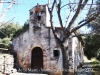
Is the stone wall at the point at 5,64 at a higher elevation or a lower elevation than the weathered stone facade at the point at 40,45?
lower

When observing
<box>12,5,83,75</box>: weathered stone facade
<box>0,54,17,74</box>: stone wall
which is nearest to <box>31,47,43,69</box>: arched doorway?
<box>12,5,83,75</box>: weathered stone facade

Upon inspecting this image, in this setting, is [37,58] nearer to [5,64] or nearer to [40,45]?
[40,45]

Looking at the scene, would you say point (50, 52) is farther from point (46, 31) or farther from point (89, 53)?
point (89, 53)

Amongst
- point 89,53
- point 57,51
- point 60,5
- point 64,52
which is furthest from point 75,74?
point 89,53

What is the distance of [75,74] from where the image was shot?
56.4 ft

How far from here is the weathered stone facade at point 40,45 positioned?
17.7 meters

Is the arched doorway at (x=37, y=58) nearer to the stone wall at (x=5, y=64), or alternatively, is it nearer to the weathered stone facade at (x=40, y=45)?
the weathered stone facade at (x=40, y=45)

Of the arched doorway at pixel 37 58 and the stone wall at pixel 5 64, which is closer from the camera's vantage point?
the stone wall at pixel 5 64

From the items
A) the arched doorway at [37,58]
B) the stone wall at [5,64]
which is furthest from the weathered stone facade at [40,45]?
the stone wall at [5,64]

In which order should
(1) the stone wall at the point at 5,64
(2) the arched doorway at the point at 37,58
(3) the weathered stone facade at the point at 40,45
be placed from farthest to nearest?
(2) the arched doorway at the point at 37,58 → (3) the weathered stone facade at the point at 40,45 → (1) the stone wall at the point at 5,64

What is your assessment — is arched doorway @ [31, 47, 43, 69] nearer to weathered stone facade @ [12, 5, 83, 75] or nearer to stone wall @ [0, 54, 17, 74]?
weathered stone facade @ [12, 5, 83, 75]

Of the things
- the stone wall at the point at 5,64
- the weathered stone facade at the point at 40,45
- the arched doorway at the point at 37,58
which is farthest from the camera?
the arched doorway at the point at 37,58

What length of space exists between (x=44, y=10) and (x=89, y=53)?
24.1 metres

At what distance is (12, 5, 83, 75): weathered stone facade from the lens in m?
17.7
